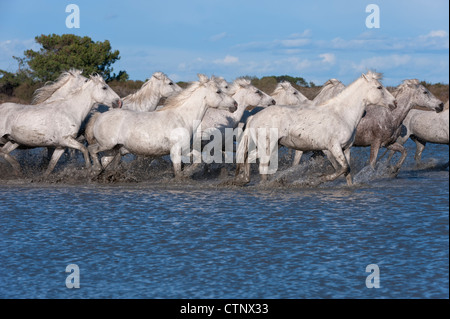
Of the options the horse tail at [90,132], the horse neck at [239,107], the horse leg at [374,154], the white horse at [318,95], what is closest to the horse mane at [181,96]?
the horse neck at [239,107]

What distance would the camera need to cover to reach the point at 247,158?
13.0 m

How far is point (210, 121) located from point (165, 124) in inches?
61.2

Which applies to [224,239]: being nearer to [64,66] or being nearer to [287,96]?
[287,96]

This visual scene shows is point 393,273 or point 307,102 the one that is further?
point 307,102

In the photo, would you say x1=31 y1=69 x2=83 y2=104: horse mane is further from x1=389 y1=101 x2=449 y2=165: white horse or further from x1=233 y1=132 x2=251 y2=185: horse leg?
x1=389 y1=101 x2=449 y2=165: white horse

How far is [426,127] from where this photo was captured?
53.1ft

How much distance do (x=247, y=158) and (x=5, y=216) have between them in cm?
409

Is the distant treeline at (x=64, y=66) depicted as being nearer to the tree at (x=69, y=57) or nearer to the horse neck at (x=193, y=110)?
the tree at (x=69, y=57)

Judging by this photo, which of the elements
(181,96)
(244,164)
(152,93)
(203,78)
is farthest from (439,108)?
(152,93)

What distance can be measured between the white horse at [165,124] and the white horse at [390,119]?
115 inches

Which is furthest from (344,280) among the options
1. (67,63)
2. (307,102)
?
(67,63)

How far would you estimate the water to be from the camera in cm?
707
